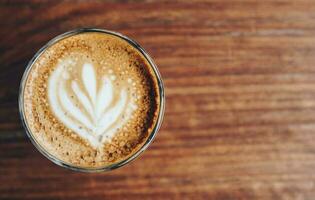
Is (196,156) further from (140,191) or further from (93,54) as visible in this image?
(93,54)

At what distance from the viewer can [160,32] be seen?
1464mm

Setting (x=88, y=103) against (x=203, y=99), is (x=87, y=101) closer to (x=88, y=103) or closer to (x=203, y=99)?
(x=88, y=103)

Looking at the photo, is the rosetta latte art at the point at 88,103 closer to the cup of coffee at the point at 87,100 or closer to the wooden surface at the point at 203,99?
the cup of coffee at the point at 87,100

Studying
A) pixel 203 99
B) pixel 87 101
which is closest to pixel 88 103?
pixel 87 101

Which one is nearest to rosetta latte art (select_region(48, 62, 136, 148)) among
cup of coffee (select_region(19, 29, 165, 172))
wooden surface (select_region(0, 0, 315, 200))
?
cup of coffee (select_region(19, 29, 165, 172))

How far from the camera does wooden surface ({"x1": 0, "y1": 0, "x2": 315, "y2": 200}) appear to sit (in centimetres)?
142

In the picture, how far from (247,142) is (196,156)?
0.16 metres

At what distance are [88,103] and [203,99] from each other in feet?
1.11

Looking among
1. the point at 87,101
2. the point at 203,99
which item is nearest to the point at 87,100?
the point at 87,101

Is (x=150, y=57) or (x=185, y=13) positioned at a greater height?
(x=185, y=13)

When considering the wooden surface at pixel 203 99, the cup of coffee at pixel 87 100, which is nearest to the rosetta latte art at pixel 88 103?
the cup of coffee at pixel 87 100

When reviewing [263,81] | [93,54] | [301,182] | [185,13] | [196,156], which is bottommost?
[301,182]

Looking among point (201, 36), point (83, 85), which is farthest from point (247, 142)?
point (83, 85)

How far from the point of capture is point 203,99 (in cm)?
146
